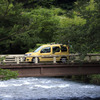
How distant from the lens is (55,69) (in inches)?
894

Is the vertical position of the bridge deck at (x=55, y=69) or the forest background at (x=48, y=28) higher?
the forest background at (x=48, y=28)

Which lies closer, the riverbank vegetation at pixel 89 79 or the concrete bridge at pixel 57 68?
the concrete bridge at pixel 57 68

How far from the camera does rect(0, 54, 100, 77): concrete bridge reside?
73.2ft

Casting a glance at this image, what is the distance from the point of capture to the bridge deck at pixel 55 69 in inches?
878

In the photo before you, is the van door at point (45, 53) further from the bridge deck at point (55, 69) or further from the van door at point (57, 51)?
the bridge deck at point (55, 69)

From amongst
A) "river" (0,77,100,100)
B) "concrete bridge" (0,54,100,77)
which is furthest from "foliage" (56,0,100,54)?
"river" (0,77,100,100)

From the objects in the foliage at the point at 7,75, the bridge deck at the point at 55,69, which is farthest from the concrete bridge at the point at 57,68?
the foliage at the point at 7,75

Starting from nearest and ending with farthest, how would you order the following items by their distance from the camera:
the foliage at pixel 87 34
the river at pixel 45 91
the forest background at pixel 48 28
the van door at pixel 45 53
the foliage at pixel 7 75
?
the foliage at pixel 7 75 → the forest background at pixel 48 28 → the river at pixel 45 91 → the foliage at pixel 87 34 → the van door at pixel 45 53

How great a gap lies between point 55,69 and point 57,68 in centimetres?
18

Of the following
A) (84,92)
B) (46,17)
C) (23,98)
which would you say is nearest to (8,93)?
(23,98)

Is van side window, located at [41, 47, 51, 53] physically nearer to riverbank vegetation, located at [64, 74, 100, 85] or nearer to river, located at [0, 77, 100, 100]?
river, located at [0, 77, 100, 100]

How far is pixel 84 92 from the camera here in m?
22.6

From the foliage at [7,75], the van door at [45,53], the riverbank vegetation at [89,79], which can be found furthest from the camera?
the riverbank vegetation at [89,79]

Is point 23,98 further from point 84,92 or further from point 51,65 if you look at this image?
point 84,92
